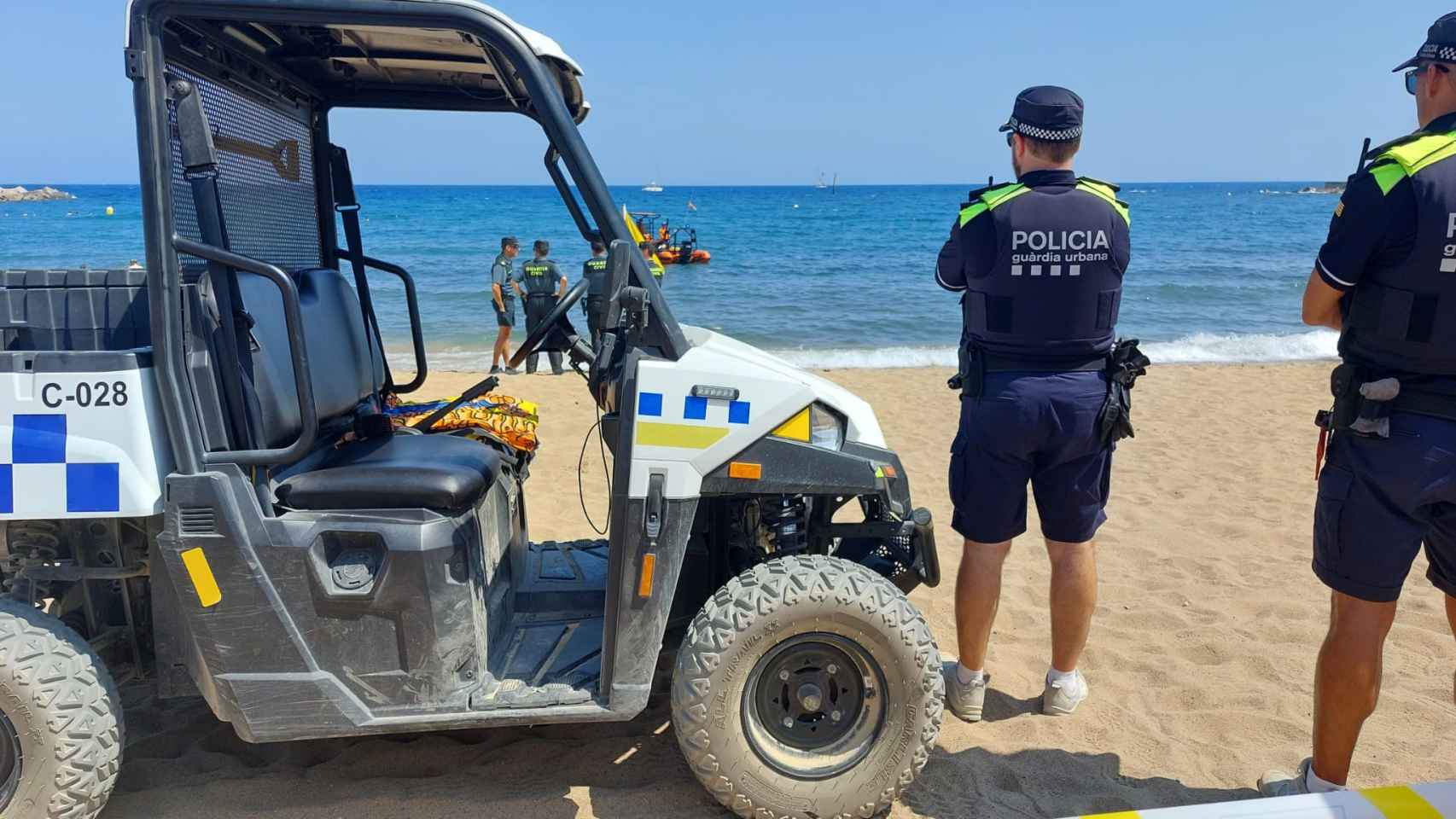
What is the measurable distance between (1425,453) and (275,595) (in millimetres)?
3058

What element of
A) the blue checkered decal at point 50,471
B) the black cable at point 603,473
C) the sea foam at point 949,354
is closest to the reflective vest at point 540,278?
the sea foam at point 949,354

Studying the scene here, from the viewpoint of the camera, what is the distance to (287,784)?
Result: 116 inches

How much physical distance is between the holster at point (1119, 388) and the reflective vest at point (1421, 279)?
2.41 ft

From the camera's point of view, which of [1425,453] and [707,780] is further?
[707,780]

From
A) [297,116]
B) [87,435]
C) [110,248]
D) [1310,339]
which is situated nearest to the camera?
[87,435]

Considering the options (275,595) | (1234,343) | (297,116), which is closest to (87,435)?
(275,595)

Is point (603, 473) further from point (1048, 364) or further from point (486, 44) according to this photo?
point (486, 44)

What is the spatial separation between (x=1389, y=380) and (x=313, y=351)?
321cm

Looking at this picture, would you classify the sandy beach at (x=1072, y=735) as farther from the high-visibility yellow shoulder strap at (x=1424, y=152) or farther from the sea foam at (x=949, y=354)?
the sea foam at (x=949, y=354)

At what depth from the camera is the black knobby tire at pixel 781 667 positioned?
2.67m

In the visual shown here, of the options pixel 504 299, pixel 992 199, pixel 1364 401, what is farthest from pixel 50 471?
pixel 504 299

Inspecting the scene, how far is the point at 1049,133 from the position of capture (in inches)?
126

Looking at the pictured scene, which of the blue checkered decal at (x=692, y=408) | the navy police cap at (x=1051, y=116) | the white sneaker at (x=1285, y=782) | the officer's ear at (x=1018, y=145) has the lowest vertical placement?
the white sneaker at (x=1285, y=782)

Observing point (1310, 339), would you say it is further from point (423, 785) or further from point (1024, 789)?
point (423, 785)
